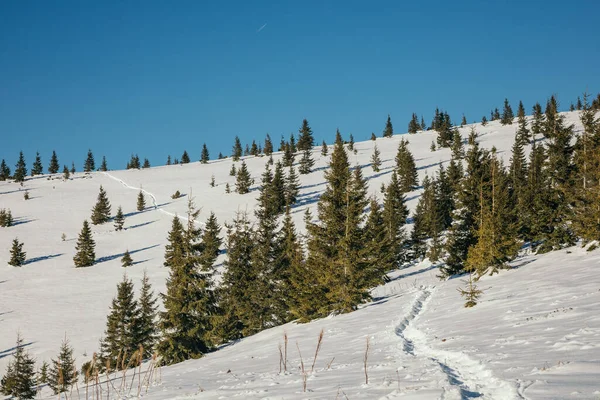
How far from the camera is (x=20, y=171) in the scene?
408 feet

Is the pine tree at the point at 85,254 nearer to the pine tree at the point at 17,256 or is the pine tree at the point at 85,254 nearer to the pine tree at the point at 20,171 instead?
the pine tree at the point at 17,256

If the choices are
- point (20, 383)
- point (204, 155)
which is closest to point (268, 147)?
point (204, 155)

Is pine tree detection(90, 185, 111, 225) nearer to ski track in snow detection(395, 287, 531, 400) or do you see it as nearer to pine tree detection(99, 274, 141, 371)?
pine tree detection(99, 274, 141, 371)

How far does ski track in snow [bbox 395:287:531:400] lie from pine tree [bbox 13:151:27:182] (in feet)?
467

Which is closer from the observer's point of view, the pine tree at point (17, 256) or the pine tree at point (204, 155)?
the pine tree at point (17, 256)

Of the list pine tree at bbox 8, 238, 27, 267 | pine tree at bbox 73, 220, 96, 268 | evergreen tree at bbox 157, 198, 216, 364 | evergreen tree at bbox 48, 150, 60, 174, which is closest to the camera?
evergreen tree at bbox 157, 198, 216, 364

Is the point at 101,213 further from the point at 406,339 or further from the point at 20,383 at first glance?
the point at 406,339

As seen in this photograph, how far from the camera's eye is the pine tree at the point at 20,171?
122500 millimetres

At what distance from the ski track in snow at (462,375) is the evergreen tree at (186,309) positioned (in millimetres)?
12777

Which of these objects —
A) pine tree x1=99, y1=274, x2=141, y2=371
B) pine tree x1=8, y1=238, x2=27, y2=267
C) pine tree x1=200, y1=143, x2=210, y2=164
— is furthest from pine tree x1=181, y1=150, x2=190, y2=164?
pine tree x1=99, y1=274, x2=141, y2=371

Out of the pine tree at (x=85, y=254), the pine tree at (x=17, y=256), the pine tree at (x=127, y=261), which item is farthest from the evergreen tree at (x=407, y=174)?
the pine tree at (x=17, y=256)

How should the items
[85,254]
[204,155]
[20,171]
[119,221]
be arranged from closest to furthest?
[85,254], [119,221], [20,171], [204,155]

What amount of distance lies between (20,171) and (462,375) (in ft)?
493

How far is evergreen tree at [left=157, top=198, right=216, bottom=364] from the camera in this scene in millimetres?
20500
